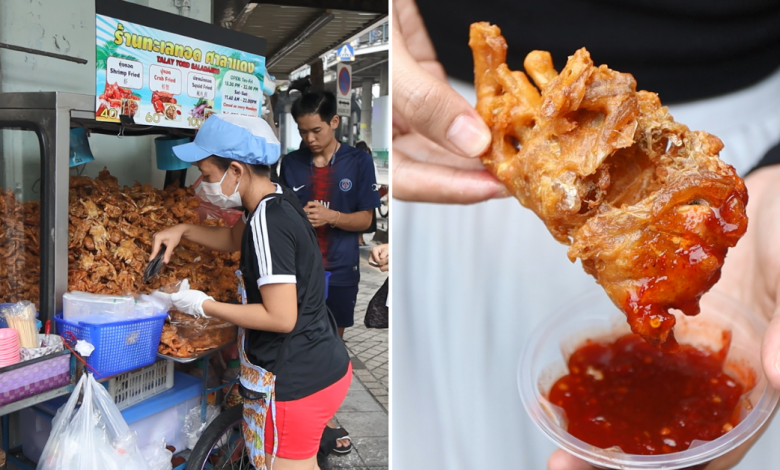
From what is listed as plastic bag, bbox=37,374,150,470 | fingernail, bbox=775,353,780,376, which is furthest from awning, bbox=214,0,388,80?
fingernail, bbox=775,353,780,376

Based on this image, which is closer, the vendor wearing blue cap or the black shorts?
the vendor wearing blue cap

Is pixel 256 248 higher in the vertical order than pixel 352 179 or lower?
lower

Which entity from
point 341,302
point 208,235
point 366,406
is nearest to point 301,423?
point 208,235

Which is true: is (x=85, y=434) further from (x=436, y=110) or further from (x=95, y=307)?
(x=436, y=110)

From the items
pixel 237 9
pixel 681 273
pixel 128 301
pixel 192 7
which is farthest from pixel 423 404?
pixel 237 9

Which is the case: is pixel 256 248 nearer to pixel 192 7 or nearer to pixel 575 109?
pixel 575 109

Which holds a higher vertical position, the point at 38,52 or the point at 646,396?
the point at 38,52

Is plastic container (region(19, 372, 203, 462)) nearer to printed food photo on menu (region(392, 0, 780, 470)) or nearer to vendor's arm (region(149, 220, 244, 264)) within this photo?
vendor's arm (region(149, 220, 244, 264))
